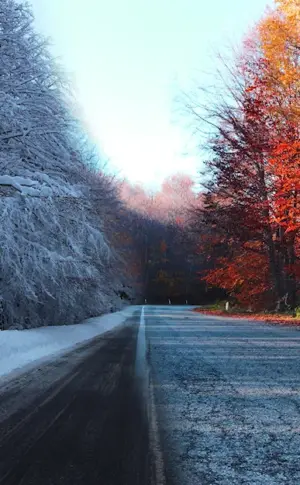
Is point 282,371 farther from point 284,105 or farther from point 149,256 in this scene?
point 149,256

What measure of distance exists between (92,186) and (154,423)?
11579 mm

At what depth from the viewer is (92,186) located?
49.1 ft

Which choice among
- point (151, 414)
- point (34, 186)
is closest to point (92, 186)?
point (34, 186)

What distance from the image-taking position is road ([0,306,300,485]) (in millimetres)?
2969

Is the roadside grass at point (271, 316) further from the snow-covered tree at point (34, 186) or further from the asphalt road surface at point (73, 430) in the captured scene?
the asphalt road surface at point (73, 430)

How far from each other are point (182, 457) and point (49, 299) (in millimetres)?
10574

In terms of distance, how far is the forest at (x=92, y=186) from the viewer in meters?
9.73

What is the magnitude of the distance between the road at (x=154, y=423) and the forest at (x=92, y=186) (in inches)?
155

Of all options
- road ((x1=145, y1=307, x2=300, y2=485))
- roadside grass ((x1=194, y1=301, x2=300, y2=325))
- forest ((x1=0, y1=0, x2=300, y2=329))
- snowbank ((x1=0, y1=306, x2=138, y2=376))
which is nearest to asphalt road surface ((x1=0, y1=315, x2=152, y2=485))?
road ((x1=145, y1=307, x2=300, y2=485))

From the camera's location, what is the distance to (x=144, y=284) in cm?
6800

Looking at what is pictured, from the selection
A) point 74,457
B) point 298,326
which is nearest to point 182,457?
point 74,457

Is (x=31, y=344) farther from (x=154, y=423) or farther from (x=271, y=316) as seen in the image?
(x=271, y=316)

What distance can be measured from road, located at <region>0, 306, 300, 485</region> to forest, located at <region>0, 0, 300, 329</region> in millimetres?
3932

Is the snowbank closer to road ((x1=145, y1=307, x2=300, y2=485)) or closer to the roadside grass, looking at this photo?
road ((x1=145, y1=307, x2=300, y2=485))
